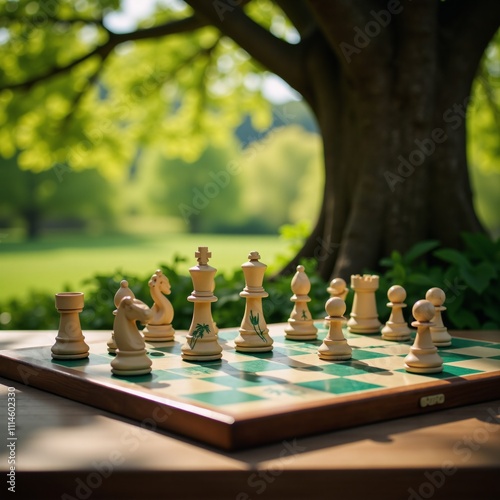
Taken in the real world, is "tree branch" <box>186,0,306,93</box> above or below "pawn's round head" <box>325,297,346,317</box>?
above

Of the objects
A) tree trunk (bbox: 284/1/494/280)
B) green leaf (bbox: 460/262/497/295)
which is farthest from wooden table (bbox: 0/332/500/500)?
tree trunk (bbox: 284/1/494/280)

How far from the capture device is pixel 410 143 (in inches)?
178

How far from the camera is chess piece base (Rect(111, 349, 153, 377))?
226cm

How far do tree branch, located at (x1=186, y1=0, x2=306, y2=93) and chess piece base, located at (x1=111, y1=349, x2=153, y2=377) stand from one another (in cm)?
296

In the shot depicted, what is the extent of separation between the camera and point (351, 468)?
1.62 meters

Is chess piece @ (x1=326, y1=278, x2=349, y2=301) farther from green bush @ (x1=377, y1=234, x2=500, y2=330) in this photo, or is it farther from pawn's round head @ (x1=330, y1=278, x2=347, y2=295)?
green bush @ (x1=377, y1=234, x2=500, y2=330)

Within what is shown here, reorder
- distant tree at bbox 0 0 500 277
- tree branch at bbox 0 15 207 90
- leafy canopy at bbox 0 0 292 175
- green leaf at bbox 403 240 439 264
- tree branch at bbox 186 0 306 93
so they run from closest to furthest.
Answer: green leaf at bbox 403 240 439 264
distant tree at bbox 0 0 500 277
tree branch at bbox 186 0 306 93
tree branch at bbox 0 15 207 90
leafy canopy at bbox 0 0 292 175

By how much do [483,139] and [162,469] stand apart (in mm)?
10942

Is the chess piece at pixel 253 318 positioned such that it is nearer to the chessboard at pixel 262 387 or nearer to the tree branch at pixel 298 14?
the chessboard at pixel 262 387

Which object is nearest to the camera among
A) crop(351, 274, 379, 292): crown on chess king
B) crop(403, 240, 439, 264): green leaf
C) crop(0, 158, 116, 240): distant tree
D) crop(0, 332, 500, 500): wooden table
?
crop(0, 332, 500, 500): wooden table

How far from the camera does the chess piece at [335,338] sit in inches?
98.0

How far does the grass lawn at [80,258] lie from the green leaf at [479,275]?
44.7 feet

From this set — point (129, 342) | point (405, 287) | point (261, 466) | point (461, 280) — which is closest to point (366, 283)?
point (405, 287)

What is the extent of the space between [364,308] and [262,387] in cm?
122
